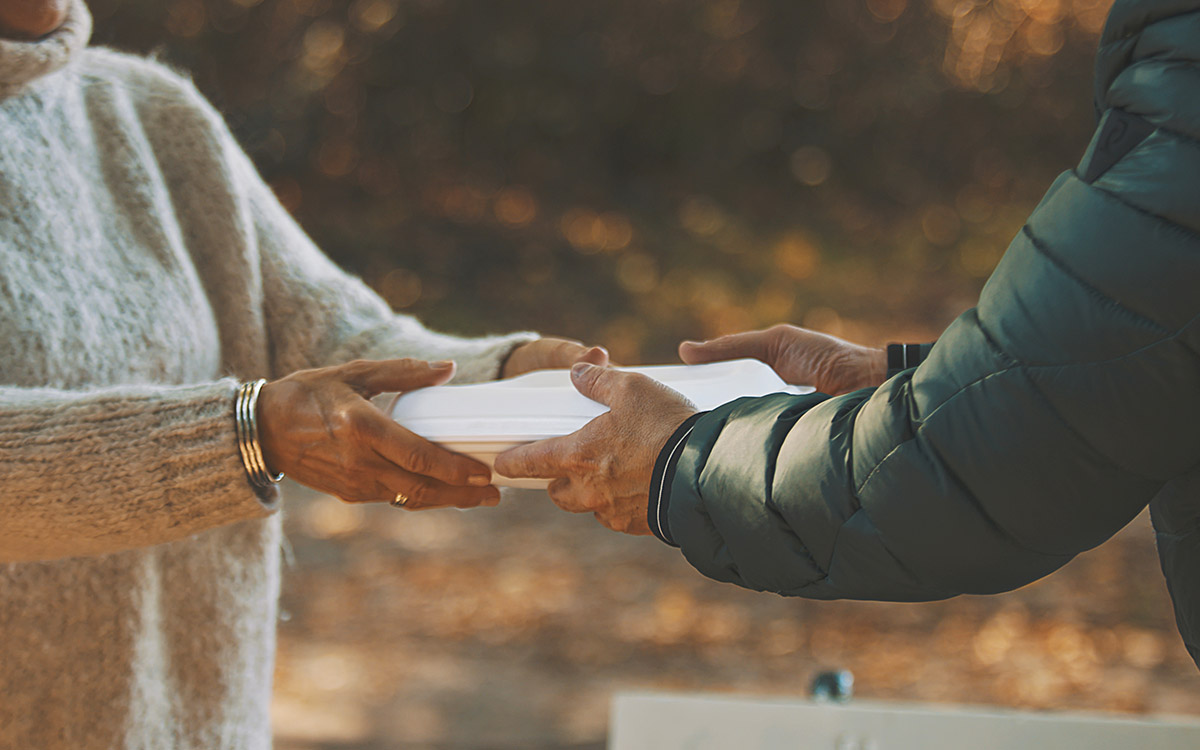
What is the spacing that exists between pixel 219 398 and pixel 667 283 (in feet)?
17.0

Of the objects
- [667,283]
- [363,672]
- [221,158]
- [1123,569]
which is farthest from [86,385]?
[667,283]

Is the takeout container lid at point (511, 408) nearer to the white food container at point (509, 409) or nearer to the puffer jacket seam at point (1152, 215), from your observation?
the white food container at point (509, 409)

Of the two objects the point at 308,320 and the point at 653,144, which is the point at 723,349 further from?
the point at 653,144

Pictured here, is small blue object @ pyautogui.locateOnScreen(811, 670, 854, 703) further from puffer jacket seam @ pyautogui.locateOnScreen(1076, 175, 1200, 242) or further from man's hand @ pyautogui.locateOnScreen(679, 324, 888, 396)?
puffer jacket seam @ pyautogui.locateOnScreen(1076, 175, 1200, 242)

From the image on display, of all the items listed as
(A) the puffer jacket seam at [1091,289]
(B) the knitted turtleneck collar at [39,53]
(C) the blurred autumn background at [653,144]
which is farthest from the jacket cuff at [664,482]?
(C) the blurred autumn background at [653,144]

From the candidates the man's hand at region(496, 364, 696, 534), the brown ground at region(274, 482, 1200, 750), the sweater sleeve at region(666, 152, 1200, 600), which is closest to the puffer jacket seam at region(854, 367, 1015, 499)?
the sweater sleeve at region(666, 152, 1200, 600)

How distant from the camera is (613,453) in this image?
104 cm

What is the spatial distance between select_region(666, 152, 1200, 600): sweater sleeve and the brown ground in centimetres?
243

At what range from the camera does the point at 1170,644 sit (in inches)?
140

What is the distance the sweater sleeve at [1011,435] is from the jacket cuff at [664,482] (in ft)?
0.13

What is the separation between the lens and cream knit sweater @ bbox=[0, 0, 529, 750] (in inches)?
40.3

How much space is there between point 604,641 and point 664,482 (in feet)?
9.44

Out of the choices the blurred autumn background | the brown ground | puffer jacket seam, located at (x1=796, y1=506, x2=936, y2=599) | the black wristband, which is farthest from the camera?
the blurred autumn background

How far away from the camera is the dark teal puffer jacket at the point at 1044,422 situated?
0.72m
